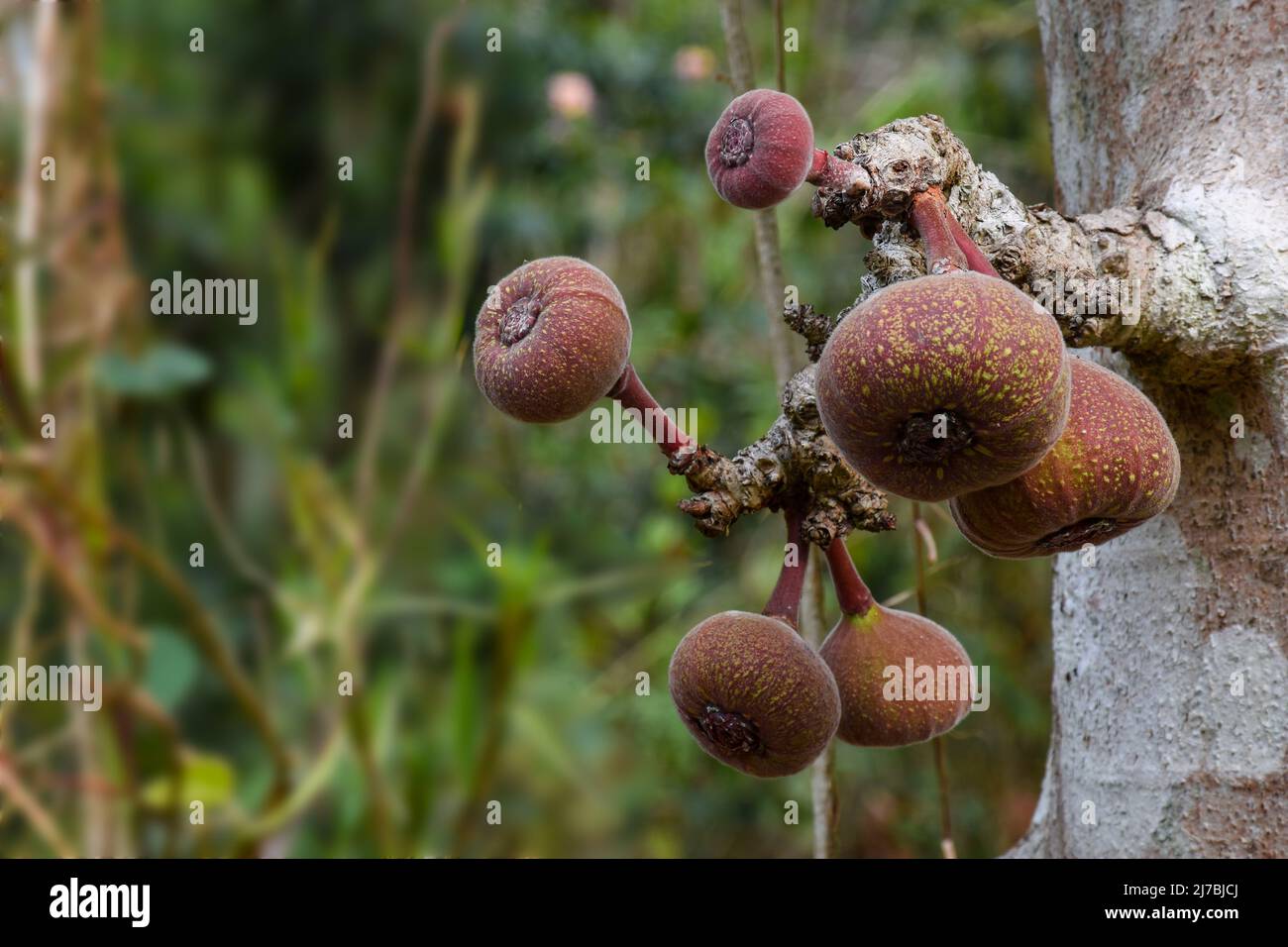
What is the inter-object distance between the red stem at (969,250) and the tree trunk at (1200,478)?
16 centimetres

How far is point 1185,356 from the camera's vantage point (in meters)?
0.75

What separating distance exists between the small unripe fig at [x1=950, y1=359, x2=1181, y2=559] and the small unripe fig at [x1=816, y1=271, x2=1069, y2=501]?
0.04 metres

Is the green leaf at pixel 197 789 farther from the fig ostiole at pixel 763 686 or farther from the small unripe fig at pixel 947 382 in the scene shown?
the small unripe fig at pixel 947 382

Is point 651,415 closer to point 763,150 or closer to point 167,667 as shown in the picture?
point 763,150

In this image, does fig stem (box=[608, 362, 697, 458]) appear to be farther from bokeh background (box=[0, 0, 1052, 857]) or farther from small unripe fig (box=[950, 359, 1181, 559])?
bokeh background (box=[0, 0, 1052, 857])

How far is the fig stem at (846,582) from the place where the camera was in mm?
728

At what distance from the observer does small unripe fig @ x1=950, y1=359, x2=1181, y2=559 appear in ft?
2.04

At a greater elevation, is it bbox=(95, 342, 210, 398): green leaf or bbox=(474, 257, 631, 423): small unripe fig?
bbox=(95, 342, 210, 398): green leaf

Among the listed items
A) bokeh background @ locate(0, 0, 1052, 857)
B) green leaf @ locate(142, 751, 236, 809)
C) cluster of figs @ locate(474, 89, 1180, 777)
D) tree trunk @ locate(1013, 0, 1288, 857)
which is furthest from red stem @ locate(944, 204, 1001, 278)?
green leaf @ locate(142, 751, 236, 809)

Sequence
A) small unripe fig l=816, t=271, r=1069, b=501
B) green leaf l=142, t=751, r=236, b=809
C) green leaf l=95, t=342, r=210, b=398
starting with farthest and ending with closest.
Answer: green leaf l=95, t=342, r=210, b=398 → green leaf l=142, t=751, r=236, b=809 → small unripe fig l=816, t=271, r=1069, b=501

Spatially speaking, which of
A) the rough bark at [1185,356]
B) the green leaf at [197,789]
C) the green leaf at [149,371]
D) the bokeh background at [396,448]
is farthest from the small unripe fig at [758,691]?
the green leaf at [149,371]

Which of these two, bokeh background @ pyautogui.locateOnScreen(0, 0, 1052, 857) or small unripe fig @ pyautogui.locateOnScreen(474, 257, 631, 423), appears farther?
bokeh background @ pyautogui.locateOnScreen(0, 0, 1052, 857)

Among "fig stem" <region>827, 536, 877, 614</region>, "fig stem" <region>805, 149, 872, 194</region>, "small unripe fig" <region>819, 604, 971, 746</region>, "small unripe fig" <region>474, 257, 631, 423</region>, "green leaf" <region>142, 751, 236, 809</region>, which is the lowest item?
"green leaf" <region>142, 751, 236, 809</region>

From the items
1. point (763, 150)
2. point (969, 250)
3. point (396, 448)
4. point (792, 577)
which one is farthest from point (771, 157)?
point (396, 448)
